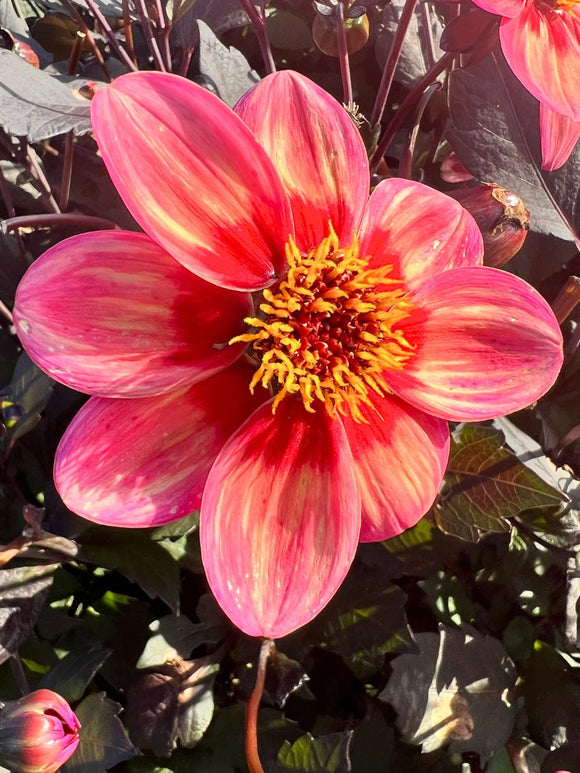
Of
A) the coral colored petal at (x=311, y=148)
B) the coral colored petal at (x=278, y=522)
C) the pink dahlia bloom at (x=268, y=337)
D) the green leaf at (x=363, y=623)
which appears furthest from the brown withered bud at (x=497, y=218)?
the green leaf at (x=363, y=623)

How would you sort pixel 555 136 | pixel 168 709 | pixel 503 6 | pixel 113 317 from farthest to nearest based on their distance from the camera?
pixel 168 709
pixel 555 136
pixel 503 6
pixel 113 317

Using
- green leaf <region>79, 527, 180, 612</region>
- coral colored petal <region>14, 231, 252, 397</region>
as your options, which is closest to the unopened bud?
coral colored petal <region>14, 231, 252, 397</region>

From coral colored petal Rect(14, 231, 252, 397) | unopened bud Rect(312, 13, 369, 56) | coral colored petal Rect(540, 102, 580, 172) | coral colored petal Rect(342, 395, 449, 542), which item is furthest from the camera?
unopened bud Rect(312, 13, 369, 56)

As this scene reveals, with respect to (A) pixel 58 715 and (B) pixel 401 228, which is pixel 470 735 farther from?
(B) pixel 401 228

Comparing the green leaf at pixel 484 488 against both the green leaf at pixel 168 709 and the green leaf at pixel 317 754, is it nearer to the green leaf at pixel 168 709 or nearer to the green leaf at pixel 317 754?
the green leaf at pixel 317 754

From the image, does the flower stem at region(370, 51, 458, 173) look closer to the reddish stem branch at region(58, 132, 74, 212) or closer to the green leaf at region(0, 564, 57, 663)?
the reddish stem branch at region(58, 132, 74, 212)

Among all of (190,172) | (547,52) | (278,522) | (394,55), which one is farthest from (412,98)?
(278,522)

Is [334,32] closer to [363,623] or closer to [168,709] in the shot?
[363,623]
